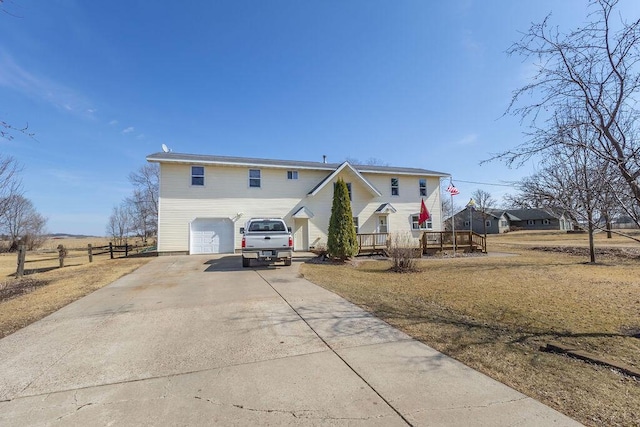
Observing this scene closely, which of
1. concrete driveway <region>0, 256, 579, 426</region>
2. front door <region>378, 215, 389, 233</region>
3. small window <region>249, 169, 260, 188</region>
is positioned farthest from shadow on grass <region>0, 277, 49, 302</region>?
front door <region>378, 215, 389, 233</region>

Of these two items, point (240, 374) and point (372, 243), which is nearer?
point (240, 374)

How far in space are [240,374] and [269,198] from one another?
57.4 ft

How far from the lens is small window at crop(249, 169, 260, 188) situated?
2027 cm

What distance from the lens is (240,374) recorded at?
11.1ft

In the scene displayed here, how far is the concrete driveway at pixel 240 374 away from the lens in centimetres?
263

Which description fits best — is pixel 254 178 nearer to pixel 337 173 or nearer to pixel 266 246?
pixel 337 173

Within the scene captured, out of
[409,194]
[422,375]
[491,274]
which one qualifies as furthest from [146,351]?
[409,194]

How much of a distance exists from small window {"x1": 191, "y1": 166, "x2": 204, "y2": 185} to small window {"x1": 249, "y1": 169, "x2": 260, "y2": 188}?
9.72 ft

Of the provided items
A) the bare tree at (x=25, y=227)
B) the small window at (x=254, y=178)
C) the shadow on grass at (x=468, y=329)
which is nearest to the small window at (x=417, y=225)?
the small window at (x=254, y=178)

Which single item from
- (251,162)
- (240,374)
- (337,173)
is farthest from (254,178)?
(240,374)

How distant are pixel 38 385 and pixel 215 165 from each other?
17.1 meters

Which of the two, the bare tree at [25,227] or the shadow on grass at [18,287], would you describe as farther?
the bare tree at [25,227]

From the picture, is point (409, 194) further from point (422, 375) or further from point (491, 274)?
point (422, 375)

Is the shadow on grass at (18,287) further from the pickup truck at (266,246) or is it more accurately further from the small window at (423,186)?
the small window at (423,186)
